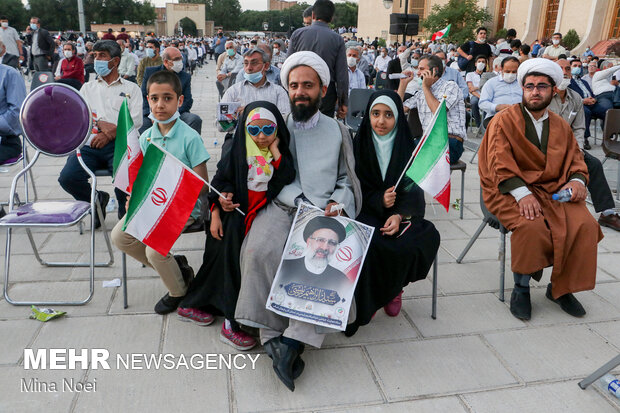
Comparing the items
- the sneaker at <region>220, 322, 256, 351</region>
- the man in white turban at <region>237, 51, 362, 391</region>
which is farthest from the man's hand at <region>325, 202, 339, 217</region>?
the sneaker at <region>220, 322, 256, 351</region>

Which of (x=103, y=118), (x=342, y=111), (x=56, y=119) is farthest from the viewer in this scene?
(x=342, y=111)

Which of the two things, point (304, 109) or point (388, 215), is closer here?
point (304, 109)

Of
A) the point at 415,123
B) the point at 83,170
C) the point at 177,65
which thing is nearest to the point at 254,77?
the point at 177,65

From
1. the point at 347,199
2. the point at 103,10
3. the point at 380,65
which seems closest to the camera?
the point at 347,199

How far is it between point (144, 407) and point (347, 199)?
1599 millimetres

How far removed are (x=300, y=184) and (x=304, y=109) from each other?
1.52 feet

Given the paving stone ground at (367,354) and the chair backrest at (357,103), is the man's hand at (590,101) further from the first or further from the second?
the paving stone ground at (367,354)

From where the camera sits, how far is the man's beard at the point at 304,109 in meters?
2.99

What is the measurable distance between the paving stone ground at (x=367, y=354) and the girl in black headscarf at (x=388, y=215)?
0.31 meters

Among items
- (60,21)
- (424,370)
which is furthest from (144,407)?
(60,21)

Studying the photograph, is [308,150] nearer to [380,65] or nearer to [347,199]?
[347,199]

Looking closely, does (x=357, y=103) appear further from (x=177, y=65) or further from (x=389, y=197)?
(x=389, y=197)

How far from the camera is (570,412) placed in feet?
7.75

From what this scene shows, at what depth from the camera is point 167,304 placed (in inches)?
126
